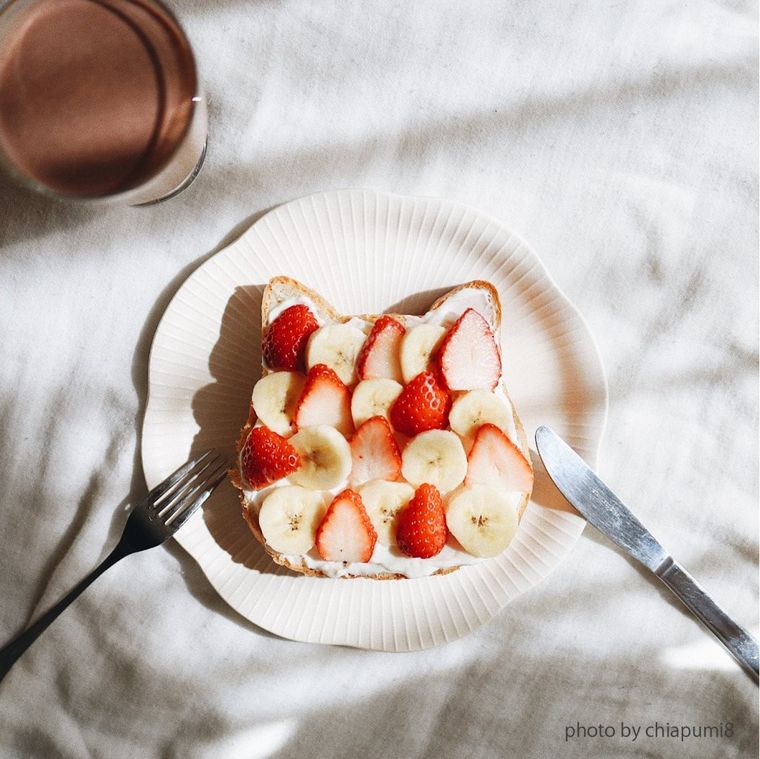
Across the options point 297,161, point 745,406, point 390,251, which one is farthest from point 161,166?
point 745,406

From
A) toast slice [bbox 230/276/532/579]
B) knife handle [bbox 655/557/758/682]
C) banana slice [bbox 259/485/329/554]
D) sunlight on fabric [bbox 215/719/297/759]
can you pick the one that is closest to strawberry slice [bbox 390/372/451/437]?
toast slice [bbox 230/276/532/579]

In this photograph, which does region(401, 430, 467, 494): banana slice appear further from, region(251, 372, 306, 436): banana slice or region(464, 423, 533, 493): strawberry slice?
region(251, 372, 306, 436): banana slice

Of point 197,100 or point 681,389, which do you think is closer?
point 197,100

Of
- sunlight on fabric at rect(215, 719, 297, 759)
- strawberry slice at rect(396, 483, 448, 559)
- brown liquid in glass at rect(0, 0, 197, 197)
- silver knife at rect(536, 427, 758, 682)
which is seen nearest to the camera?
brown liquid in glass at rect(0, 0, 197, 197)

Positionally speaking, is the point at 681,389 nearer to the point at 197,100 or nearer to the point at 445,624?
the point at 445,624

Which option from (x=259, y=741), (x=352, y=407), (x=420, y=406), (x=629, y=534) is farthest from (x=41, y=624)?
(x=629, y=534)

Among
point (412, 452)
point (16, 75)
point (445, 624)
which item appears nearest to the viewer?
point (16, 75)

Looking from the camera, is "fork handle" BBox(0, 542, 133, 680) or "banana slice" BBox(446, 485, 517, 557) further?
"fork handle" BBox(0, 542, 133, 680)
